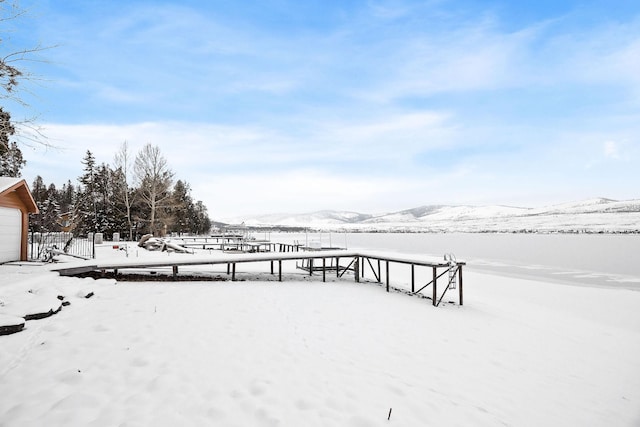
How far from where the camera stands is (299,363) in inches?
197

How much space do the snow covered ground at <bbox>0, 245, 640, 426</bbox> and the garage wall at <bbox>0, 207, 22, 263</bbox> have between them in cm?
498

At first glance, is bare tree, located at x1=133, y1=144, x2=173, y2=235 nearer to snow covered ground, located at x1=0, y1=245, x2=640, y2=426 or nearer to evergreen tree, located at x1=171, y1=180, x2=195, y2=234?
evergreen tree, located at x1=171, y1=180, x2=195, y2=234

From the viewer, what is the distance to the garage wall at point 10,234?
12769 mm

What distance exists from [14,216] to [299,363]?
14.7 metres

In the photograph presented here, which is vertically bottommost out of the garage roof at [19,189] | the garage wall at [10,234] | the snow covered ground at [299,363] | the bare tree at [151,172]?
the snow covered ground at [299,363]

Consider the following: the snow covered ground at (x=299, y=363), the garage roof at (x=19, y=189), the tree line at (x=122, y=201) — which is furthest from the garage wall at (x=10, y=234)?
the tree line at (x=122, y=201)

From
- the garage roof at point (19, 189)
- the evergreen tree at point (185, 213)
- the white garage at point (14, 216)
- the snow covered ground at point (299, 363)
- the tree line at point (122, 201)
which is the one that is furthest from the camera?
the evergreen tree at point (185, 213)

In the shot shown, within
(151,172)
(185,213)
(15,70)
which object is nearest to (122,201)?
(151,172)

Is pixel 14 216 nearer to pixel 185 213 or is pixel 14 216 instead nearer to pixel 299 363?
pixel 299 363

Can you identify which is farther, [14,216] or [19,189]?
[19,189]

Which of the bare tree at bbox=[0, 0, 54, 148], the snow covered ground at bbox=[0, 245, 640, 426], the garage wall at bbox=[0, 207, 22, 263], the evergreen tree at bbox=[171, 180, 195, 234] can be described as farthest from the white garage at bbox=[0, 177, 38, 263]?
the evergreen tree at bbox=[171, 180, 195, 234]

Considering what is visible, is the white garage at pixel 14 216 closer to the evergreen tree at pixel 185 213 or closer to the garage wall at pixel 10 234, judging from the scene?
the garage wall at pixel 10 234

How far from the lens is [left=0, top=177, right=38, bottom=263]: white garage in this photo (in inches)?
502

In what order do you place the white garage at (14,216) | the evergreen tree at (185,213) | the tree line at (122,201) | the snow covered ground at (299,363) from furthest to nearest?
the evergreen tree at (185,213), the tree line at (122,201), the white garage at (14,216), the snow covered ground at (299,363)
